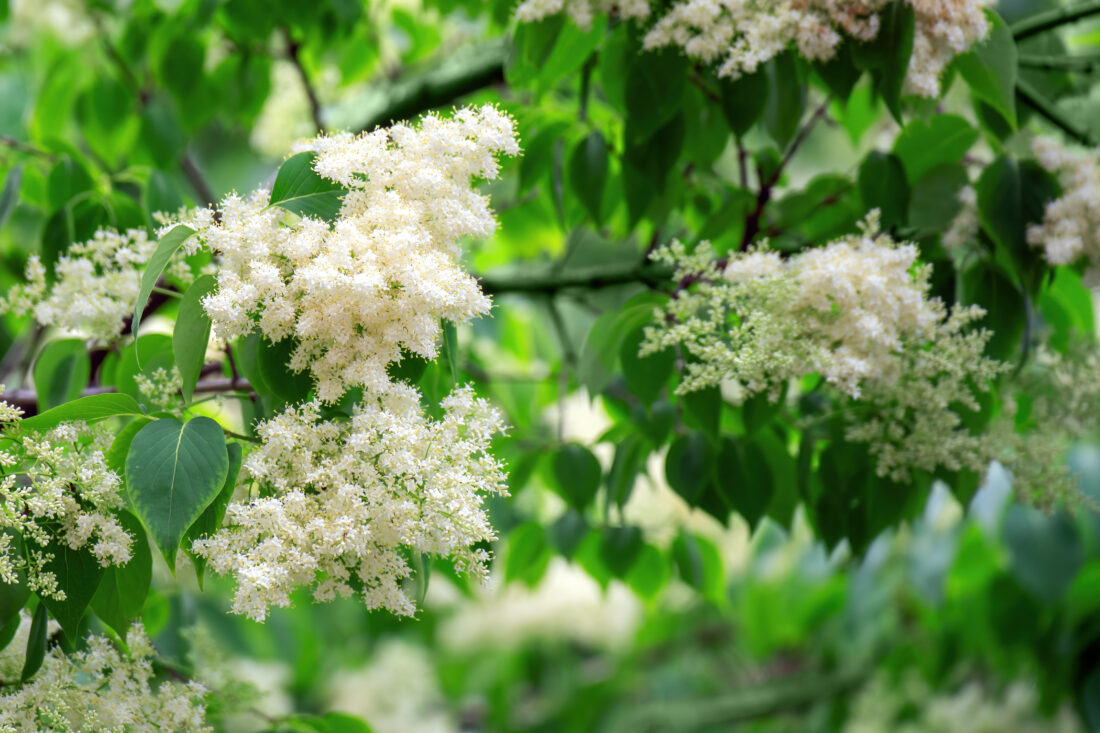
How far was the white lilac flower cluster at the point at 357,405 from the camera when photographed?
63cm

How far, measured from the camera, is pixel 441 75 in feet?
5.74

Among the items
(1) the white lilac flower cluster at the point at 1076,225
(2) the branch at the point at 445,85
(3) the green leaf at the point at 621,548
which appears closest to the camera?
(1) the white lilac flower cluster at the point at 1076,225

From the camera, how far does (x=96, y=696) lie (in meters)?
0.76

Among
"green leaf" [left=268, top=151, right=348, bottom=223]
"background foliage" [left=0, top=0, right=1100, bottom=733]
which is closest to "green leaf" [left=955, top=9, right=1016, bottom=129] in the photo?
"background foliage" [left=0, top=0, right=1100, bottom=733]

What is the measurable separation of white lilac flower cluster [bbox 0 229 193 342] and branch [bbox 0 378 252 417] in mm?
74

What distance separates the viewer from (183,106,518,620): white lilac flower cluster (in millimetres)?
635

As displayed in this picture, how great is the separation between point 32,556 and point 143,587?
10cm

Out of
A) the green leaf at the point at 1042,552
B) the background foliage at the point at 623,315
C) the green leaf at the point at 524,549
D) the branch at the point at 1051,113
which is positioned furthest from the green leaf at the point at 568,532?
the green leaf at the point at 1042,552

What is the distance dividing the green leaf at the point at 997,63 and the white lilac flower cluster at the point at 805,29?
0.04 meters

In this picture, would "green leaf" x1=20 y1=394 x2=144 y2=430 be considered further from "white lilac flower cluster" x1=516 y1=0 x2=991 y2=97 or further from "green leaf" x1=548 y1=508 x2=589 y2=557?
"green leaf" x1=548 y1=508 x2=589 y2=557

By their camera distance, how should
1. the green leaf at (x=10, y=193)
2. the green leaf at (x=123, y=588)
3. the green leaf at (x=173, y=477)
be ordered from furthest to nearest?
1. the green leaf at (x=10, y=193)
2. the green leaf at (x=123, y=588)
3. the green leaf at (x=173, y=477)

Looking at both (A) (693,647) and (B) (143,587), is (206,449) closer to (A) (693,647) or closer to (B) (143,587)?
(B) (143,587)

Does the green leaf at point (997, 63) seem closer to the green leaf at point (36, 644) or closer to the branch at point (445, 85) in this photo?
the branch at point (445, 85)

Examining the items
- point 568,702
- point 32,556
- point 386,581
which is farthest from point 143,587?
point 568,702
